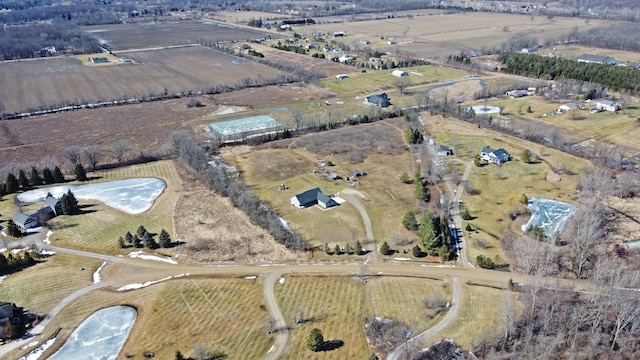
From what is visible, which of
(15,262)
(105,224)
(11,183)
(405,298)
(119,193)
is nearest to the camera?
(405,298)

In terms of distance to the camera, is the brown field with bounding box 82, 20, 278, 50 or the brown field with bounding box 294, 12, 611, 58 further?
the brown field with bounding box 82, 20, 278, 50

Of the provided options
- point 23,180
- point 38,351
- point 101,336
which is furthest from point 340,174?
point 23,180

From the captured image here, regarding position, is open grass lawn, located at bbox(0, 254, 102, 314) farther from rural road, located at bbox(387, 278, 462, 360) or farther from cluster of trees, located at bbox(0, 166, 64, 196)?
rural road, located at bbox(387, 278, 462, 360)

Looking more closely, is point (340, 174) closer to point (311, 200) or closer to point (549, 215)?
point (311, 200)

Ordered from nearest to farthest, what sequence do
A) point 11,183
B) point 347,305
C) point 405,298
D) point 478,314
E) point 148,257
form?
point 478,314 < point 347,305 < point 405,298 < point 148,257 < point 11,183

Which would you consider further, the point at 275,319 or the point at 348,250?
the point at 348,250

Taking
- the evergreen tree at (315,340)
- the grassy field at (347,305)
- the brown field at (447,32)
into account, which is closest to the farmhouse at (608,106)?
the brown field at (447,32)

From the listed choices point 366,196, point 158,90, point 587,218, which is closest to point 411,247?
point 366,196

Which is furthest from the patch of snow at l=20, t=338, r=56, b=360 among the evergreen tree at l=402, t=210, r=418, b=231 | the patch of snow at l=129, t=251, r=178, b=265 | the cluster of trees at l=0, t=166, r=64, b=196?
the evergreen tree at l=402, t=210, r=418, b=231
